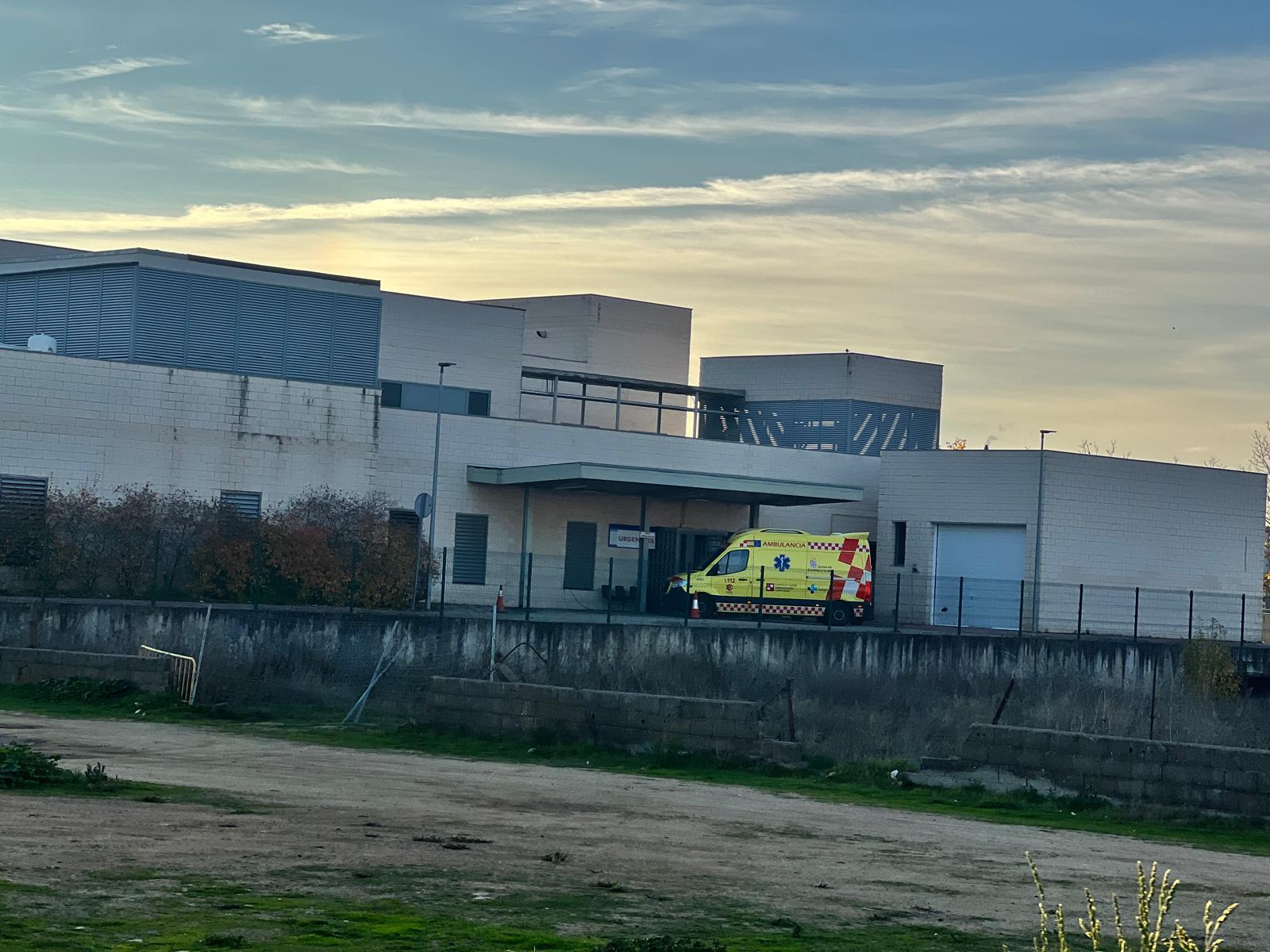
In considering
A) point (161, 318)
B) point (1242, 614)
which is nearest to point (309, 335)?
point (161, 318)

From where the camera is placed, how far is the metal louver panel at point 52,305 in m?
39.8

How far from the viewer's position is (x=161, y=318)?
38469mm

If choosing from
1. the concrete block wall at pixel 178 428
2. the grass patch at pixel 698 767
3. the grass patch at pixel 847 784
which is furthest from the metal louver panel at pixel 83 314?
the grass patch at pixel 847 784

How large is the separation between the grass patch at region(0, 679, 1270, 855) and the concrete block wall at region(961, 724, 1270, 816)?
0.64 feet

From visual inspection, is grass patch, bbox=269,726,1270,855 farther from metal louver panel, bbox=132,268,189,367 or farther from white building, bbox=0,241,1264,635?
metal louver panel, bbox=132,268,189,367

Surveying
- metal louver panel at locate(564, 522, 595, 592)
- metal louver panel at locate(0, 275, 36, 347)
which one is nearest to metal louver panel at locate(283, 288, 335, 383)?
metal louver panel at locate(0, 275, 36, 347)

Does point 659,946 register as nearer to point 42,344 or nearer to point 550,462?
point 42,344

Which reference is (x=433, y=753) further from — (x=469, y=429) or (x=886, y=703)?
(x=469, y=429)

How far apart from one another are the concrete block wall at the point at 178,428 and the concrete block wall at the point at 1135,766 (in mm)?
23861

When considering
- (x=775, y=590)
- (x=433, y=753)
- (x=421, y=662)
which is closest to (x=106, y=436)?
(x=421, y=662)

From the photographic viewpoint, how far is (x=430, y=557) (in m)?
38.8

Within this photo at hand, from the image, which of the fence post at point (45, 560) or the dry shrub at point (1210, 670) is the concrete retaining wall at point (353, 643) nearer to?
the fence post at point (45, 560)

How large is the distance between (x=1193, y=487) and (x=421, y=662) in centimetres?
3076

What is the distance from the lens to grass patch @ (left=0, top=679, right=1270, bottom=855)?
1666cm
